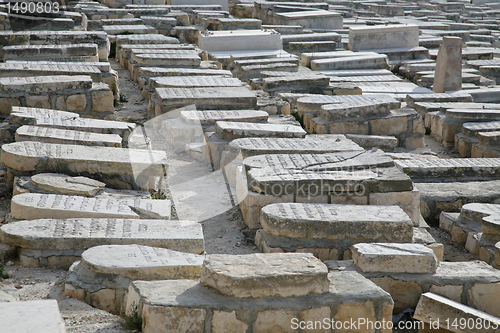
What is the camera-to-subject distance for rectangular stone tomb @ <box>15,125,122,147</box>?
175 inches

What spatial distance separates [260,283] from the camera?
8.25 feet

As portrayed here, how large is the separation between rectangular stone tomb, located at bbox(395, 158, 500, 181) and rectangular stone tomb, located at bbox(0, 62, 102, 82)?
12.0ft

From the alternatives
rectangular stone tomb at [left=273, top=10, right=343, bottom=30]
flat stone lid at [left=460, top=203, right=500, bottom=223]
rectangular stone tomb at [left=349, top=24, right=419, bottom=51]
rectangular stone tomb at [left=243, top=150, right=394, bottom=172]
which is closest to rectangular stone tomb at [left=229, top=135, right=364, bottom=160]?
rectangular stone tomb at [left=243, top=150, right=394, bottom=172]

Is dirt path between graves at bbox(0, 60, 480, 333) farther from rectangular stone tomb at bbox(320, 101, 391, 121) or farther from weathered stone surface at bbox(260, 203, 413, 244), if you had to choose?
rectangular stone tomb at bbox(320, 101, 391, 121)

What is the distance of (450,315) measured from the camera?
280 cm

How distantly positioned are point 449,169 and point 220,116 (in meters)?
2.27

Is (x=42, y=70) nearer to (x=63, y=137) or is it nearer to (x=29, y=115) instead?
(x=29, y=115)

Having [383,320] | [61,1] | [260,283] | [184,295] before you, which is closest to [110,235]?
[184,295]

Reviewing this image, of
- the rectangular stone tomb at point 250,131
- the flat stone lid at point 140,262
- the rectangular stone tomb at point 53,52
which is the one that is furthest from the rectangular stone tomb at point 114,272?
the rectangular stone tomb at point 53,52

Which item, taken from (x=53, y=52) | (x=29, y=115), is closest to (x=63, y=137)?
(x=29, y=115)

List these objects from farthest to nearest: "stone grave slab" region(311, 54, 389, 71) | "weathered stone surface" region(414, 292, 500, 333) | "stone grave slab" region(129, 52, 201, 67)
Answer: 1. "stone grave slab" region(311, 54, 389, 71)
2. "stone grave slab" region(129, 52, 201, 67)
3. "weathered stone surface" region(414, 292, 500, 333)

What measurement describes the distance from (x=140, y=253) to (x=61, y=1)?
11019mm

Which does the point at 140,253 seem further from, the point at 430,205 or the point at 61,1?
the point at 61,1

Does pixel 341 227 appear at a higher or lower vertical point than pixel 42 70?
lower
